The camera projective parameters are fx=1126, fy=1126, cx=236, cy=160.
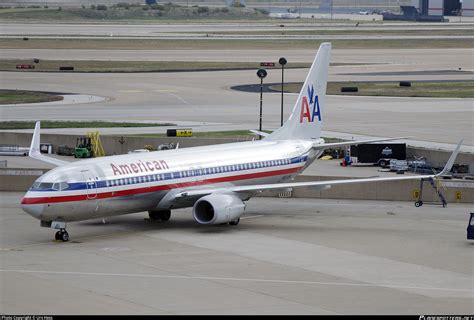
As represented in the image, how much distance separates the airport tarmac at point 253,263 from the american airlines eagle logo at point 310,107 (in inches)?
190

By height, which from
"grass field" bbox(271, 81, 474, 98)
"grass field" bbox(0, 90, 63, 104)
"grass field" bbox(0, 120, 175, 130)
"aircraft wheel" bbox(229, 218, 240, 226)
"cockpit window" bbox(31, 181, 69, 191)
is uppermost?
"cockpit window" bbox(31, 181, 69, 191)

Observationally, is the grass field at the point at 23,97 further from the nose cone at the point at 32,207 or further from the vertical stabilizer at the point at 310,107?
the nose cone at the point at 32,207

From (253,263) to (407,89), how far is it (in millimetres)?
79041

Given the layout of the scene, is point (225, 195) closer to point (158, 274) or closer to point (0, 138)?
point (158, 274)

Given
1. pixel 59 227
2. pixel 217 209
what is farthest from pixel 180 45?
pixel 59 227

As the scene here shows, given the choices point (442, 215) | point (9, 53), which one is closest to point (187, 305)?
point (442, 215)

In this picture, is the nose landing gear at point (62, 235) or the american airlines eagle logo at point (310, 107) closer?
the nose landing gear at point (62, 235)

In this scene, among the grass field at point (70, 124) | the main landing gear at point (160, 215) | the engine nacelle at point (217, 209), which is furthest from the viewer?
the grass field at point (70, 124)

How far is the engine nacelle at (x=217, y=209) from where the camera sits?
51.8m

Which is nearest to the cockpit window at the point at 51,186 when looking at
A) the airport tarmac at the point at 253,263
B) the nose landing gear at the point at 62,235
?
the nose landing gear at the point at 62,235

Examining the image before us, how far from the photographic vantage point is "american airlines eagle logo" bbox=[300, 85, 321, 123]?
60844 mm

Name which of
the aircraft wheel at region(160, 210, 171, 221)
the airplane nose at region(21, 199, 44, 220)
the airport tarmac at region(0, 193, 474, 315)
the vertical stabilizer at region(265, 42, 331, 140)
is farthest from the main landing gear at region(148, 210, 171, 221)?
the vertical stabilizer at region(265, 42, 331, 140)

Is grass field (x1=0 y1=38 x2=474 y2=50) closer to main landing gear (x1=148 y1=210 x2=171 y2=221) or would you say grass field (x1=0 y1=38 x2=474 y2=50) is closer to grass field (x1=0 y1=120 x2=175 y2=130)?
grass field (x1=0 y1=120 x2=175 y2=130)

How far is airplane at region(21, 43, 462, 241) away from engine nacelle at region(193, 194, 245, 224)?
0.15 ft
